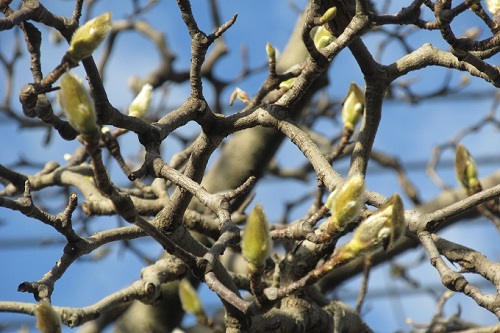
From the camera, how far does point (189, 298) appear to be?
6.03 ft

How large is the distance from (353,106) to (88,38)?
89 cm

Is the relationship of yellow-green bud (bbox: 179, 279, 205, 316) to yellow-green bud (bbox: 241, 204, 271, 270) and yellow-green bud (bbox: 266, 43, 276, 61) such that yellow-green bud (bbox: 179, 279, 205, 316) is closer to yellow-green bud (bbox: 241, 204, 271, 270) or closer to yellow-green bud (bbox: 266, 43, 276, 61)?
yellow-green bud (bbox: 266, 43, 276, 61)

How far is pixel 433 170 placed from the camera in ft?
9.78

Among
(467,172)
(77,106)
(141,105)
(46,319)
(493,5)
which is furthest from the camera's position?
(141,105)

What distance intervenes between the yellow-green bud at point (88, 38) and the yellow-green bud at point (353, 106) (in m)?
0.84

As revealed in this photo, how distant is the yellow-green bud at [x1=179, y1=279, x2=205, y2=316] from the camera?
1820 mm

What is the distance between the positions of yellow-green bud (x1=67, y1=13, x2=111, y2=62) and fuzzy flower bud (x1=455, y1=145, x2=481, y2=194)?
0.97 meters

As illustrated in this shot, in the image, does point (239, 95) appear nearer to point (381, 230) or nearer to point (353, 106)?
point (353, 106)

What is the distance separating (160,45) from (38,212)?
248 centimetres

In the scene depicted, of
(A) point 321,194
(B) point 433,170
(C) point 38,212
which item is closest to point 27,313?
(C) point 38,212

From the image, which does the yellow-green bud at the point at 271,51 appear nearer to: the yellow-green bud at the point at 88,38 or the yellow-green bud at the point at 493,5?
the yellow-green bud at the point at 493,5

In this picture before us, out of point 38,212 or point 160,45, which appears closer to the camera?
point 38,212

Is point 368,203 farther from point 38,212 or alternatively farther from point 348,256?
point 38,212

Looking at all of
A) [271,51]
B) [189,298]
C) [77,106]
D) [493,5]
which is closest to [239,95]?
Result: [271,51]
